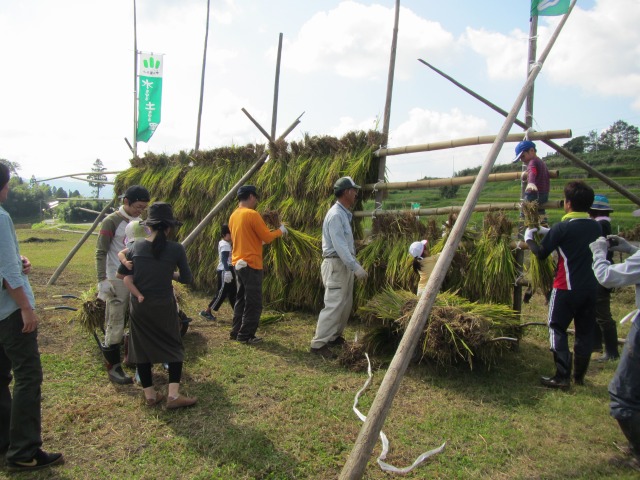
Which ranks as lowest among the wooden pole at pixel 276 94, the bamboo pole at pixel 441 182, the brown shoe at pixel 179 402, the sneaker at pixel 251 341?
the sneaker at pixel 251 341

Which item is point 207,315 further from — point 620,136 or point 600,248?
point 620,136

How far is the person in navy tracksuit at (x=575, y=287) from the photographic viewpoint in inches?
144

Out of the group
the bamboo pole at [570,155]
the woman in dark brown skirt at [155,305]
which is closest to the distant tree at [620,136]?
the bamboo pole at [570,155]

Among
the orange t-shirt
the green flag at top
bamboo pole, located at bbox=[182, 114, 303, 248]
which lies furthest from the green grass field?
the green flag at top

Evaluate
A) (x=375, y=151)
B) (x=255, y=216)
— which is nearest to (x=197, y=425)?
(x=255, y=216)

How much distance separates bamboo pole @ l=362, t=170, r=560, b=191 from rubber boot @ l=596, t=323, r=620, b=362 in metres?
1.67

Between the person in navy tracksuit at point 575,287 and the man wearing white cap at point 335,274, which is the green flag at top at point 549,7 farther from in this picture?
the man wearing white cap at point 335,274

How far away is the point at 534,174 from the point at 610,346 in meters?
1.90

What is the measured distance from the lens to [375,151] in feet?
19.2

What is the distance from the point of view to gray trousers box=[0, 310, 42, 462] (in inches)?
103

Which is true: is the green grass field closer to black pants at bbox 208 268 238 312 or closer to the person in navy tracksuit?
the person in navy tracksuit

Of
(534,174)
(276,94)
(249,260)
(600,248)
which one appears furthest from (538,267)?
(276,94)

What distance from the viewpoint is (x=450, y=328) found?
379 centimetres

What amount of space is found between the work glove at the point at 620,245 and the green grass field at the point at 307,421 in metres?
1.20
